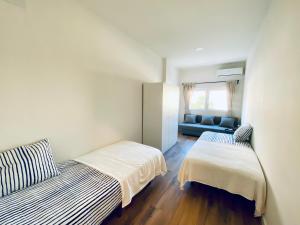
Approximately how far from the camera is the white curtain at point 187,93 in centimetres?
574

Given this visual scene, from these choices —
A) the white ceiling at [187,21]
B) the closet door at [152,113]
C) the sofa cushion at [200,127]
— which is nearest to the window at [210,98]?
the sofa cushion at [200,127]

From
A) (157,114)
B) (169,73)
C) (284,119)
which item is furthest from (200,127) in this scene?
(284,119)

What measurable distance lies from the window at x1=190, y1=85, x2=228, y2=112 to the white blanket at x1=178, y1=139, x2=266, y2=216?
321 centimetres

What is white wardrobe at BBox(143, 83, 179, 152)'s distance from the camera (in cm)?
336

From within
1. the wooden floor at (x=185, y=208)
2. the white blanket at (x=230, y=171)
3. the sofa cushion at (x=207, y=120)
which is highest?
the sofa cushion at (x=207, y=120)

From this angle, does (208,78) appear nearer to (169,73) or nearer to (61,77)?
(169,73)

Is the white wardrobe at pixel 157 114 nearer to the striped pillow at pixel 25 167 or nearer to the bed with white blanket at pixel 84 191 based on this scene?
the bed with white blanket at pixel 84 191

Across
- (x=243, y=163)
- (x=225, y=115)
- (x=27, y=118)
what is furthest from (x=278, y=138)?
(x=225, y=115)

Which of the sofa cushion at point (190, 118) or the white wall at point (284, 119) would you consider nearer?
the white wall at point (284, 119)

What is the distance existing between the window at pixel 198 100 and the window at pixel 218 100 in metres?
0.22

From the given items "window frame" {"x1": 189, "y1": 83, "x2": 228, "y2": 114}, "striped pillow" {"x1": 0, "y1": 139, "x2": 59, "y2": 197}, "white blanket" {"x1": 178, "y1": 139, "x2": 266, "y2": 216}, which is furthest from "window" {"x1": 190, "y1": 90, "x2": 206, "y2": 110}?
"striped pillow" {"x1": 0, "y1": 139, "x2": 59, "y2": 197}

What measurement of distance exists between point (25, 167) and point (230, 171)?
2.32 meters

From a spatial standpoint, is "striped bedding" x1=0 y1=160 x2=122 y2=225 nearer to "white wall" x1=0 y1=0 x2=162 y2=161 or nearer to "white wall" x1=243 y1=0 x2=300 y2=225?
"white wall" x1=0 y1=0 x2=162 y2=161

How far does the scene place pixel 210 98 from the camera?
5488 millimetres
